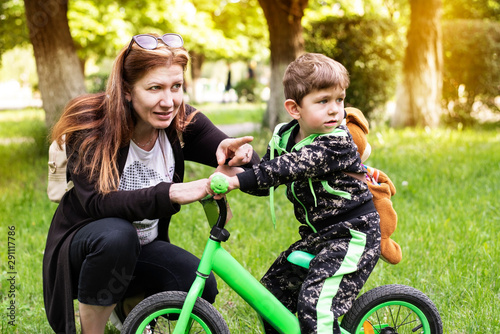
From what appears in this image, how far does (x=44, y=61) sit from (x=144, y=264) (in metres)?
5.40

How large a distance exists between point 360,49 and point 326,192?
24.6 ft

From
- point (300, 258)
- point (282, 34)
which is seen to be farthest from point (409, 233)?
point (282, 34)

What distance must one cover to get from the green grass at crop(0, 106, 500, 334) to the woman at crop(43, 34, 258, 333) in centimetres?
64

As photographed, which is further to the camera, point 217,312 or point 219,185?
point 217,312

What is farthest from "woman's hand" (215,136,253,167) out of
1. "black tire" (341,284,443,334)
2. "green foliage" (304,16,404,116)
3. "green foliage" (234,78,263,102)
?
"green foliage" (234,78,263,102)

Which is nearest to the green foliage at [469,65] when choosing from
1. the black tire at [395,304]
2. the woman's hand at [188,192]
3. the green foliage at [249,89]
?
the black tire at [395,304]

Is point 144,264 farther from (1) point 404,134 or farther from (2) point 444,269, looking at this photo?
(1) point 404,134

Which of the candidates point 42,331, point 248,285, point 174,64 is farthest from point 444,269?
point 42,331

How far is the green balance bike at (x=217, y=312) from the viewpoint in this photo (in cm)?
210

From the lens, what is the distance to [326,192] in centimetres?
229

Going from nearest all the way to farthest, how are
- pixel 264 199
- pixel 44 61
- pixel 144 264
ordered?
pixel 144 264 < pixel 264 199 < pixel 44 61

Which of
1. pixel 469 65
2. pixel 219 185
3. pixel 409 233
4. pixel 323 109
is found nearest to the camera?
pixel 219 185

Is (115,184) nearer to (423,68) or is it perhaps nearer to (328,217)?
(328,217)

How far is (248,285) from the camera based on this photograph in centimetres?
222
